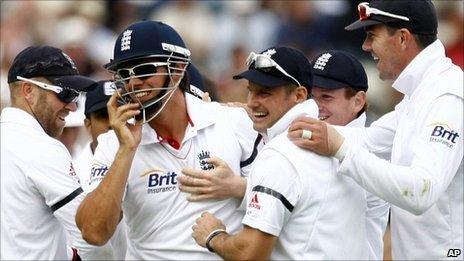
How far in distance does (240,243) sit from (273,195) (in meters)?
0.29

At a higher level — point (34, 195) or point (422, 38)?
point (422, 38)

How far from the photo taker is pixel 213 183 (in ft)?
18.3

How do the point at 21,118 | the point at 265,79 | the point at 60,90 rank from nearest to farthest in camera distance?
the point at 265,79 < the point at 21,118 < the point at 60,90

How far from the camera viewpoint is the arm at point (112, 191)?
541 cm

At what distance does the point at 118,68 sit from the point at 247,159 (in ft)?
2.84

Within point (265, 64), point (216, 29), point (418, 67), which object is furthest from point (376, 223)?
point (216, 29)

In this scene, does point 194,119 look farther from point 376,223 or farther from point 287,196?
point 376,223

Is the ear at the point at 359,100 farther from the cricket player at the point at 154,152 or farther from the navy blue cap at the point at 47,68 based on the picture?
the navy blue cap at the point at 47,68

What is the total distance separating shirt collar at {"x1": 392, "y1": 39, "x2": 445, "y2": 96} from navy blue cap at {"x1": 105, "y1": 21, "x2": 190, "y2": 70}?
45.7 inches

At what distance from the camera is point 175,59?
5664mm

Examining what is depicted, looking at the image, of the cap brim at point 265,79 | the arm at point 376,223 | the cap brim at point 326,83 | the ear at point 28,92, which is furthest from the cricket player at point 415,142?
the ear at point 28,92

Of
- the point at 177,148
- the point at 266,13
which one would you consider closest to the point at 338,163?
the point at 177,148

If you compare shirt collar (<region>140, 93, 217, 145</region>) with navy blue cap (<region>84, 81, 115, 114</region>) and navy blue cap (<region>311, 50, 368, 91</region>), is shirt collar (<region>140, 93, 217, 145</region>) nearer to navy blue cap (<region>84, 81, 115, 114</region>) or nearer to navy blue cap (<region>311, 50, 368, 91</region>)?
navy blue cap (<region>311, 50, 368, 91</region>)

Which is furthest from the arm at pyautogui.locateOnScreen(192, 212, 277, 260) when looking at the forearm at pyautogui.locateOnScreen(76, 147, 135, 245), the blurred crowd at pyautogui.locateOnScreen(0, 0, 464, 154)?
the blurred crowd at pyautogui.locateOnScreen(0, 0, 464, 154)
